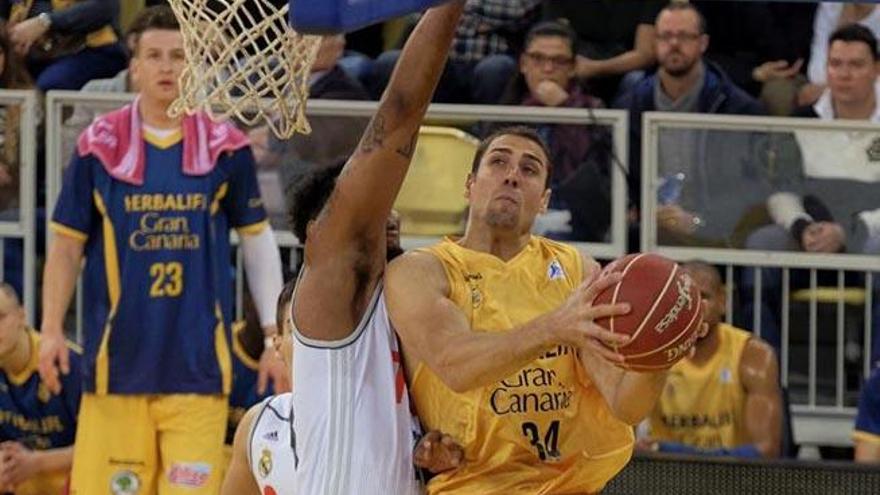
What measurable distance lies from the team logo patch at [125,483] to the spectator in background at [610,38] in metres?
3.04

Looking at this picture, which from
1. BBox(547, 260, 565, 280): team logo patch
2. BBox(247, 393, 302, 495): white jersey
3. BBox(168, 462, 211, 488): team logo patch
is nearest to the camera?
BBox(547, 260, 565, 280): team logo patch

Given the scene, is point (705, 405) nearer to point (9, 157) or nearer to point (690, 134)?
point (690, 134)

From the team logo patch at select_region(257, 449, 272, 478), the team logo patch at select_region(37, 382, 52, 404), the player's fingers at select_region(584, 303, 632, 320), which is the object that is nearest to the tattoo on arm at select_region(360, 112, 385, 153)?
the player's fingers at select_region(584, 303, 632, 320)

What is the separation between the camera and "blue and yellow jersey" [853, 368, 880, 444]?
31.8 feet

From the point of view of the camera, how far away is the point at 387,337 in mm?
6828

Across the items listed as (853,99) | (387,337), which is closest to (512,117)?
(853,99)

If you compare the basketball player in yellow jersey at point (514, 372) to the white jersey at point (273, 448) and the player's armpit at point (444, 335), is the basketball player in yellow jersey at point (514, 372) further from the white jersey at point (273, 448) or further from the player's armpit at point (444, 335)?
the white jersey at point (273, 448)

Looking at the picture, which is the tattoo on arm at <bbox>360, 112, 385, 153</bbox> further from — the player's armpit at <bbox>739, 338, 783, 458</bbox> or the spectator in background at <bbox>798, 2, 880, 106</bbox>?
the spectator in background at <bbox>798, 2, 880, 106</bbox>

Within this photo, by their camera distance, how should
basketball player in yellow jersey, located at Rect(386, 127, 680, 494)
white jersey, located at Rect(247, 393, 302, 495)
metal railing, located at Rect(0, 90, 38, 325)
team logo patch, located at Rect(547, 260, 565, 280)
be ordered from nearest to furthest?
basketball player in yellow jersey, located at Rect(386, 127, 680, 494)
team logo patch, located at Rect(547, 260, 565, 280)
white jersey, located at Rect(247, 393, 302, 495)
metal railing, located at Rect(0, 90, 38, 325)

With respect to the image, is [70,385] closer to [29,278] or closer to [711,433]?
[29,278]

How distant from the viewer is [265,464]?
295 inches

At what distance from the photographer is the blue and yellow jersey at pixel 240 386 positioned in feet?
32.7

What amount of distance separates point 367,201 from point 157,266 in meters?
3.12

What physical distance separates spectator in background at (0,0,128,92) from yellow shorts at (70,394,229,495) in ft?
7.05
